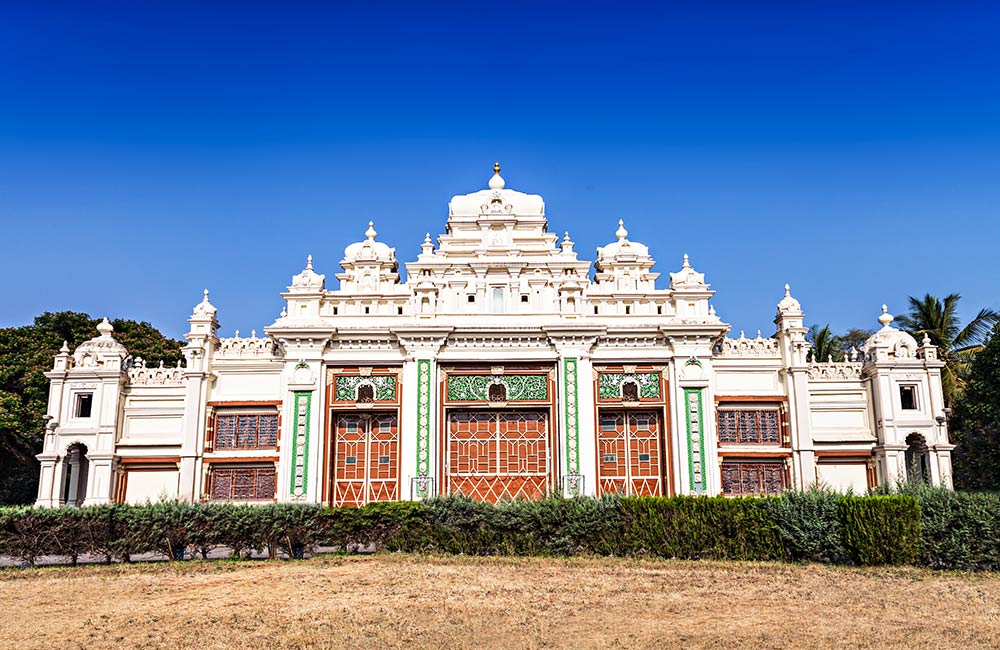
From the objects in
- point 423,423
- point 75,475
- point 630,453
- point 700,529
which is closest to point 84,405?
point 75,475

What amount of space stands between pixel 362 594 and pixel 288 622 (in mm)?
2318

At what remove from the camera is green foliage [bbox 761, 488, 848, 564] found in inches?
813

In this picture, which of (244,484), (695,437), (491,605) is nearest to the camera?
(491,605)

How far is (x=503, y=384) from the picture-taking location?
29.7 meters

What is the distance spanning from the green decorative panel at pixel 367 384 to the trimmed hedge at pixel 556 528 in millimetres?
7679

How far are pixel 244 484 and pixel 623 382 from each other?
13114 mm

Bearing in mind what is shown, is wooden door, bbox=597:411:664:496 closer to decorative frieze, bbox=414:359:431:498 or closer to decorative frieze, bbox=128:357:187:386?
decorative frieze, bbox=414:359:431:498

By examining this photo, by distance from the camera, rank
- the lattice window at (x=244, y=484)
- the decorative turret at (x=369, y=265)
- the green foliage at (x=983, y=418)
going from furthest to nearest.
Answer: the decorative turret at (x=369, y=265) → the lattice window at (x=244, y=484) → the green foliage at (x=983, y=418)

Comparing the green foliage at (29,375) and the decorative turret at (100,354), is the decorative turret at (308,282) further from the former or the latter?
the green foliage at (29,375)

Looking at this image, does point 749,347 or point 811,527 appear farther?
point 749,347

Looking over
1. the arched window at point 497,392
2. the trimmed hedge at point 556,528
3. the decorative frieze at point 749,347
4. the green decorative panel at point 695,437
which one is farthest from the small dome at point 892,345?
the arched window at point 497,392

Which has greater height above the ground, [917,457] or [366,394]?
[366,394]

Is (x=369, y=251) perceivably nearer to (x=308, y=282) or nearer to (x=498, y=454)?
(x=308, y=282)

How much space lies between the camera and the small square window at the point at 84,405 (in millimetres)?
29812
